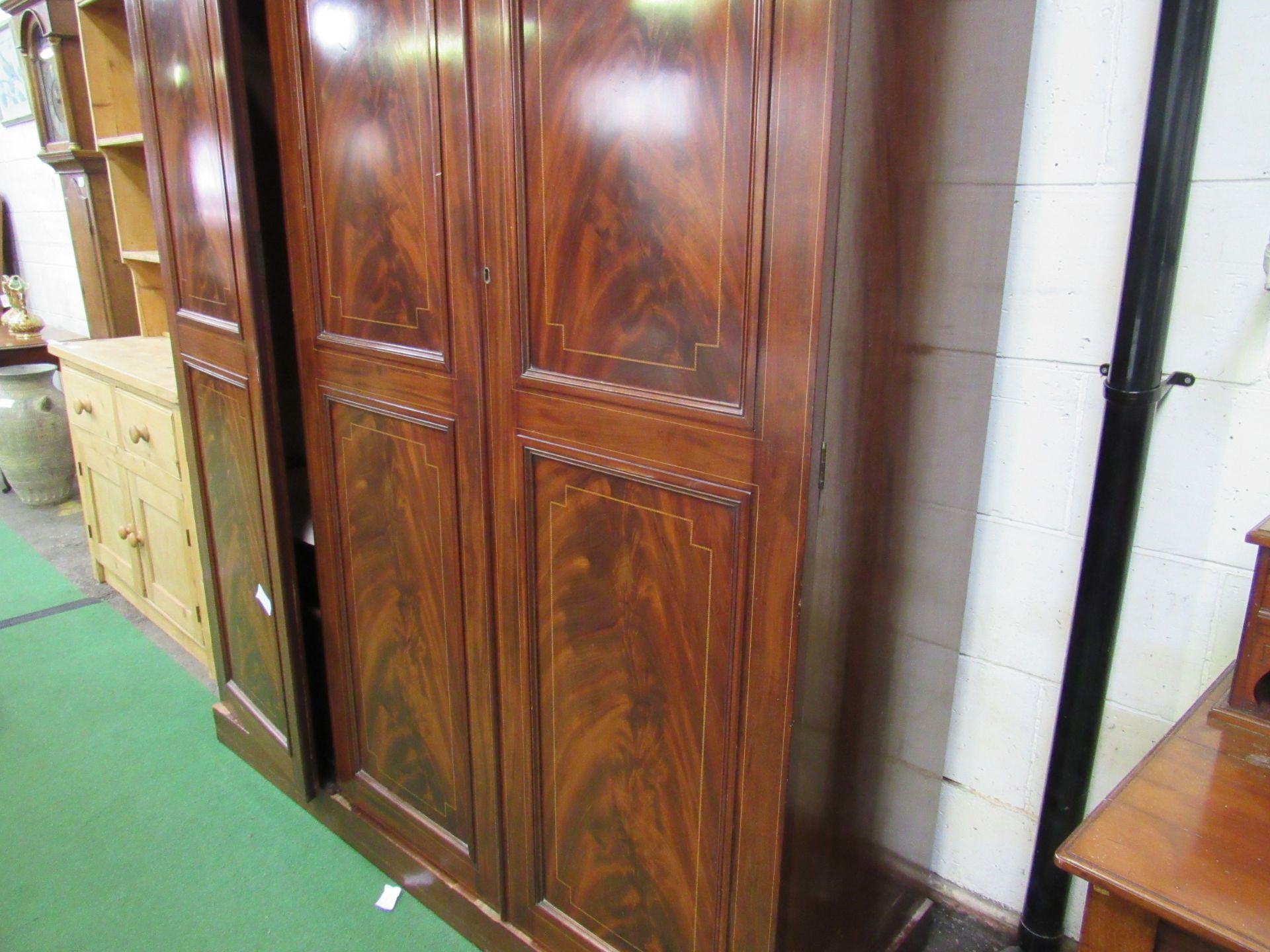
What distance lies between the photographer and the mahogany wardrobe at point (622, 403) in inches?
37.4

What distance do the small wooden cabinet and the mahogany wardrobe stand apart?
0.71 metres

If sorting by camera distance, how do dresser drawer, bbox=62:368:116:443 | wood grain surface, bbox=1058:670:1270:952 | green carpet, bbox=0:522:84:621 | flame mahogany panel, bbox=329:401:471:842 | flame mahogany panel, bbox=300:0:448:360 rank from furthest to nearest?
green carpet, bbox=0:522:84:621, dresser drawer, bbox=62:368:116:443, flame mahogany panel, bbox=329:401:471:842, flame mahogany panel, bbox=300:0:448:360, wood grain surface, bbox=1058:670:1270:952

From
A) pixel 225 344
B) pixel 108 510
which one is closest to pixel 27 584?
pixel 108 510

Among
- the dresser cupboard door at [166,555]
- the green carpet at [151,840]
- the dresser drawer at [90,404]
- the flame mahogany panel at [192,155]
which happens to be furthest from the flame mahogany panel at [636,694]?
the dresser drawer at [90,404]

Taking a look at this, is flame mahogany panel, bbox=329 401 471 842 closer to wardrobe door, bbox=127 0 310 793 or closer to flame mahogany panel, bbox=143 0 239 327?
wardrobe door, bbox=127 0 310 793

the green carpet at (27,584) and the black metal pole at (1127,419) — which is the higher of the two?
the black metal pole at (1127,419)

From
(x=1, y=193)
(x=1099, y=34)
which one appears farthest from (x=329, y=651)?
(x=1, y=193)

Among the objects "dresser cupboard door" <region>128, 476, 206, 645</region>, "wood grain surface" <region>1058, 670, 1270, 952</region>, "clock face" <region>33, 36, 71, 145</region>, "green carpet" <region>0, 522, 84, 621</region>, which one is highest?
"clock face" <region>33, 36, 71, 145</region>

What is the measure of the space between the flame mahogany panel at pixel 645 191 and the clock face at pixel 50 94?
3120mm

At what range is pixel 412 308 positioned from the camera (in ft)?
4.49

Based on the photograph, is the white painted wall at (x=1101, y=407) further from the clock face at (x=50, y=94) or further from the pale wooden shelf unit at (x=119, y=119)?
the clock face at (x=50, y=94)

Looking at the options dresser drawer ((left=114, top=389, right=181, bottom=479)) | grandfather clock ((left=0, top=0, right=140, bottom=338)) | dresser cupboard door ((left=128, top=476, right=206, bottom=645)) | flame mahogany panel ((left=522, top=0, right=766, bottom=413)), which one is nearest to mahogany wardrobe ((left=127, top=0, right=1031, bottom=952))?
flame mahogany panel ((left=522, top=0, right=766, bottom=413))

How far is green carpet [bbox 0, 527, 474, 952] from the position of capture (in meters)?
1.67

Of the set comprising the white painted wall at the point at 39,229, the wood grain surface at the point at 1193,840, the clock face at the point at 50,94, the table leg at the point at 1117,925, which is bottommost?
the table leg at the point at 1117,925
